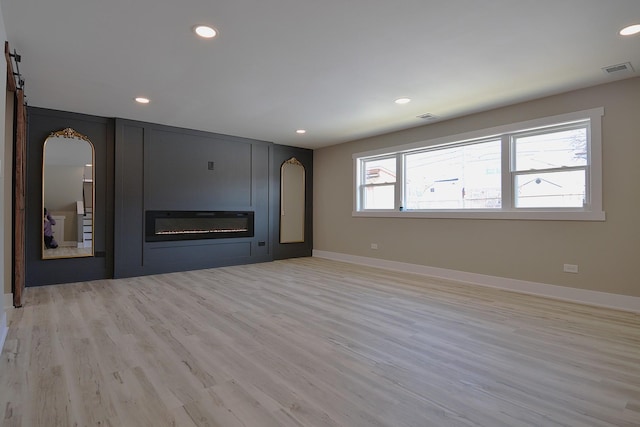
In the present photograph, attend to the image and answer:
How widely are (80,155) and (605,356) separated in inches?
253

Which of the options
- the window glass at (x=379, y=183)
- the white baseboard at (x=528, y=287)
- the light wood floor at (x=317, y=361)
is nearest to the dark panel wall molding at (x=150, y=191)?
the light wood floor at (x=317, y=361)

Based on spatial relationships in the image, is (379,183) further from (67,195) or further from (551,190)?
(67,195)

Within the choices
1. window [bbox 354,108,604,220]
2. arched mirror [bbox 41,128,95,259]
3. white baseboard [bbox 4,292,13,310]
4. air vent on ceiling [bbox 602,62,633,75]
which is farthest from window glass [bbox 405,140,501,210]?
white baseboard [bbox 4,292,13,310]

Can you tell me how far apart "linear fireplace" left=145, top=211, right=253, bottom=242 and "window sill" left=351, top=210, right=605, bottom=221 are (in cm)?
262

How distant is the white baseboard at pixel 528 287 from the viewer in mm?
3635

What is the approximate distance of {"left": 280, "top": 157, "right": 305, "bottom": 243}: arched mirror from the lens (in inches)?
286

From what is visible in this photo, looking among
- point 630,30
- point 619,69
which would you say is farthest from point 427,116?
point 630,30

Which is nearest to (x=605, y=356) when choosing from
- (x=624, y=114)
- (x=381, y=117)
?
(x=624, y=114)

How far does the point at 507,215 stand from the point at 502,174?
567 mm

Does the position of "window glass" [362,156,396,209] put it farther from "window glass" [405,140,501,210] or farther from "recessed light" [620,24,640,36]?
"recessed light" [620,24,640,36]

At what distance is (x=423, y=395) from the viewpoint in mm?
1922

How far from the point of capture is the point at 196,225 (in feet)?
19.8

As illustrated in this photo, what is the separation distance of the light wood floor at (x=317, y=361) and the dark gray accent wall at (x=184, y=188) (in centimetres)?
139

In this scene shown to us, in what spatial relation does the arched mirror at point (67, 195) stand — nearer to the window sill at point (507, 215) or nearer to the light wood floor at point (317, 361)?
the light wood floor at point (317, 361)
